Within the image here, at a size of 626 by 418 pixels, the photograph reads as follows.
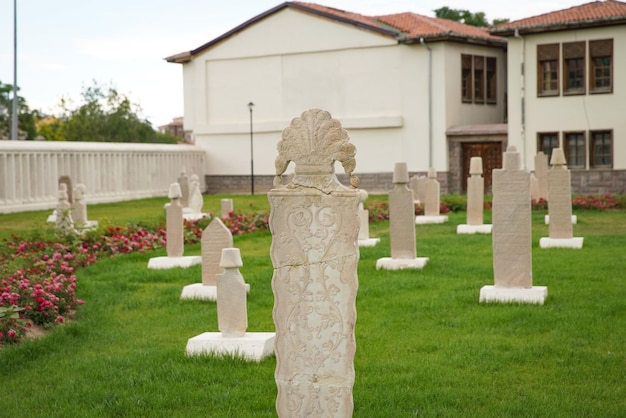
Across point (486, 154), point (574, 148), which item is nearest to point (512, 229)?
point (574, 148)

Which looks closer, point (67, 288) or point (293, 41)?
point (67, 288)

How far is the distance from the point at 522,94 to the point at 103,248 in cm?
2178

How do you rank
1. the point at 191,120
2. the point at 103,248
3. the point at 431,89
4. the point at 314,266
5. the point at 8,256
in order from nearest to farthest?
1. the point at 314,266
2. the point at 8,256
3. the point at 103,248
4. the point at 431,89
5. the point at 191,120

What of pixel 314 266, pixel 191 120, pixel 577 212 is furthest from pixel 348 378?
pixel 191 120

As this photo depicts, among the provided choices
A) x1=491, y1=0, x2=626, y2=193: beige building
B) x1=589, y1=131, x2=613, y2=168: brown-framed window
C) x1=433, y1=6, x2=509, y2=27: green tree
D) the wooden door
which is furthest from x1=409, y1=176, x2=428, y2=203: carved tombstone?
x1=433, y1=6, x2=509, y2=27: green tree

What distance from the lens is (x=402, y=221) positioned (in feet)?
46.1

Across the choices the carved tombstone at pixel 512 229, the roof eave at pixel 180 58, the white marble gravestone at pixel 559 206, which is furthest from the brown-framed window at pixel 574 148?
the carved tombstone at pixel 512 229

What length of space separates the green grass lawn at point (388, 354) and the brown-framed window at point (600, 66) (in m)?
21.0

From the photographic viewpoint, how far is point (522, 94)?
3491 cm

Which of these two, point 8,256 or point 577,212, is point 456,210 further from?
point 8,256

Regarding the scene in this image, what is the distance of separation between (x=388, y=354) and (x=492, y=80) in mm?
33317

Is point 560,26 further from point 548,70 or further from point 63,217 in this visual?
point 63,217

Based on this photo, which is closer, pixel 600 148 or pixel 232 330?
pixel 232 330

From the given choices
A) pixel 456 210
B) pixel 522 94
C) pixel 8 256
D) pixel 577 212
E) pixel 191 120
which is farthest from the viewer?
pixel 191 120
